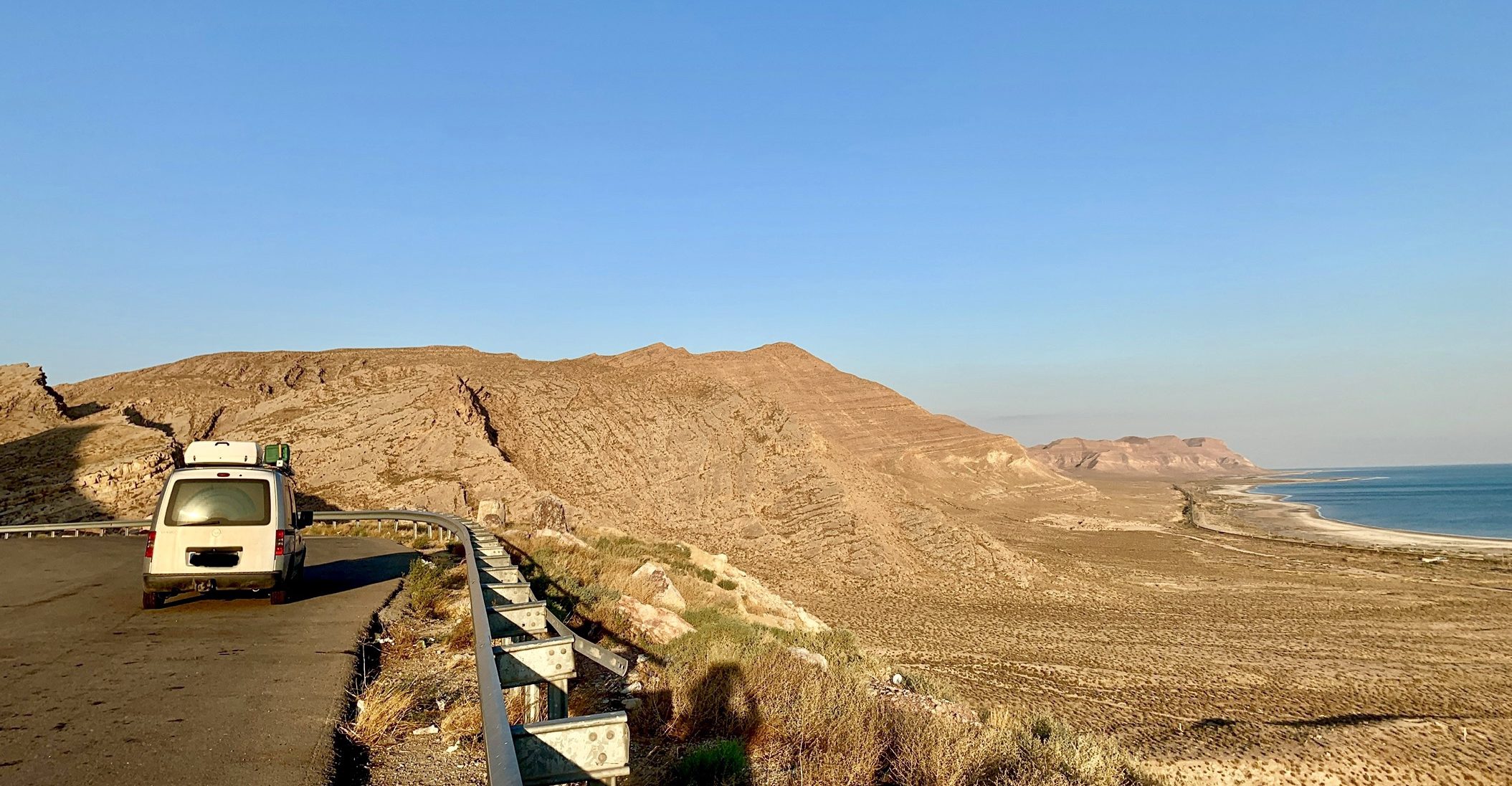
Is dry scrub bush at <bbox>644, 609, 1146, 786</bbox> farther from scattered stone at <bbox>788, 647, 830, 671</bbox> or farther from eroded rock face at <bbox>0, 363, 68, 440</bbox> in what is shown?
eroded rock face at <bbox>0, 363, 68, 440</bbox>

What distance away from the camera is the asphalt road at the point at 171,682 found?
486 centimetres

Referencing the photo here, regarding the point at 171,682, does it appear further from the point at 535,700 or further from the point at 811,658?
the point at 811,658

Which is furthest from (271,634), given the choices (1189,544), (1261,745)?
(1189,544)

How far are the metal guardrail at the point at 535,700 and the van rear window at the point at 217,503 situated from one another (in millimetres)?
4024

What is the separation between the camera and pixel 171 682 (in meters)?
6.73

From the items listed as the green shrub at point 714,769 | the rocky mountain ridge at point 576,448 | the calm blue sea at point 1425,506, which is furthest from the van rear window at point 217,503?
the calm blue sea at point 1425,506

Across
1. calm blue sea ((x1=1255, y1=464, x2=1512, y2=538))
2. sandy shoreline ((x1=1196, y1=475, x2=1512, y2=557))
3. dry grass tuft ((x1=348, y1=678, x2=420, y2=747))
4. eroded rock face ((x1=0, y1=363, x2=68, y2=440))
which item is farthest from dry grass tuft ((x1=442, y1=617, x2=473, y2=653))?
calm blue sea ((x1=1255, y1=464, x2=1512, y2=538))

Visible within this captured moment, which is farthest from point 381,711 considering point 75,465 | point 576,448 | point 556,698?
point 576,448

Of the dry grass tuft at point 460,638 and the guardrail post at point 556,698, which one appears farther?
the dry grass tuft at point 460,638

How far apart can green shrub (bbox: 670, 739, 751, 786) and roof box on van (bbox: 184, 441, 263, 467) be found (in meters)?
8.65

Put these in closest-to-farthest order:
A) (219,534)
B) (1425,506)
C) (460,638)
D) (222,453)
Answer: (460,638) < (219,534) < (222,453) < (1425,506)

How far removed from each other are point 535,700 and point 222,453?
8.55 metres

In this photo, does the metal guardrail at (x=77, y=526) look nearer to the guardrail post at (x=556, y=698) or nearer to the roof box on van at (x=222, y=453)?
the roof box on van at (x=222, y=453)

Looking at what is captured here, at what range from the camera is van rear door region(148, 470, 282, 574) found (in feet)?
31.8
